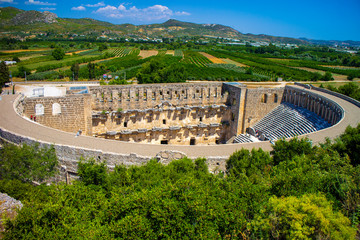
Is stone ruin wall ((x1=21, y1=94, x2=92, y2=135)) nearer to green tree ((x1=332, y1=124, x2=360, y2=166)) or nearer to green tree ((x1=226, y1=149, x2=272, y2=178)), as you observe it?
green tree ((x1=226, y1=149, x2=272, y2=178))

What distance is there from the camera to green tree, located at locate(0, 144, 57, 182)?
41.4 ft

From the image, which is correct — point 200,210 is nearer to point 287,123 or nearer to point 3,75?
point 287,123

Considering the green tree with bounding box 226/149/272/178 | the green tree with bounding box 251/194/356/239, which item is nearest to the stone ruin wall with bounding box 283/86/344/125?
the green tree with bounding box 226/149/272/178

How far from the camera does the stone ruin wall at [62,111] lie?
1798cm

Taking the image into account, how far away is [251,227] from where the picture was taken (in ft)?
25.2

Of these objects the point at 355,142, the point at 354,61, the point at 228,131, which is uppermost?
the point at 354,61

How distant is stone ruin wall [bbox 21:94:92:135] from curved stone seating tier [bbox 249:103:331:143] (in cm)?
1194

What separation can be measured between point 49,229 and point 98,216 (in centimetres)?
135

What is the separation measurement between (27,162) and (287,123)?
18319 millimetres

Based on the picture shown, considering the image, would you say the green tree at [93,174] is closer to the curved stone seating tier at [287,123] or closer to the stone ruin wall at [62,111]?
the stone ruin wall at [62,111]

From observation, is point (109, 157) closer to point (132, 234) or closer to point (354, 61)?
point (132, 234)

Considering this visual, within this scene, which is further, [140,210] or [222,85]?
[222,85]

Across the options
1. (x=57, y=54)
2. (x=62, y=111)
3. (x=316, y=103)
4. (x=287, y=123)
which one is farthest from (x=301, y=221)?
(x=57, y=54)

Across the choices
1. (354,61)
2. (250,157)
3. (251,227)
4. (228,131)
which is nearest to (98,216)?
(251,227)
